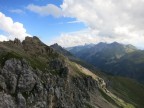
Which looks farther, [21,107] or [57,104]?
[57,104]

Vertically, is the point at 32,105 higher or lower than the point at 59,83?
lower

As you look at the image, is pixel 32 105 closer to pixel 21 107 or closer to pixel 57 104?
pixel 21 107

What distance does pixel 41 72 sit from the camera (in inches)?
6048

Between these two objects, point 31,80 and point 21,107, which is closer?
point 21,107

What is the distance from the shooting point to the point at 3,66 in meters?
135

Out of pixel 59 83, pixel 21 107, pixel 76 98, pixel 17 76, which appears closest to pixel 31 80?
pixel 17 76

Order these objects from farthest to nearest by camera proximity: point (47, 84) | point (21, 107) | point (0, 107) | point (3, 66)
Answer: point (47, 84)
point (3, 66)
point (21, 107)
point (0, 107)

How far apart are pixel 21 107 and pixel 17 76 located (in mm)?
17268

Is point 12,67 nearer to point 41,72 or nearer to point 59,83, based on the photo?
point 41,72

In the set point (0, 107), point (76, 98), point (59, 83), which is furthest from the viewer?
point (76, 98)

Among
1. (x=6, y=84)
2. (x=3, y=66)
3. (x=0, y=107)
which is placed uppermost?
(x=3, y=66)

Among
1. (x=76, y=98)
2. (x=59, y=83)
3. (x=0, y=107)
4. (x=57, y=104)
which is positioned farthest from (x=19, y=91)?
(x=76, y=98)

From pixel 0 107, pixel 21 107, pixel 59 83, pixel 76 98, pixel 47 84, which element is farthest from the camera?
pixel 76 98

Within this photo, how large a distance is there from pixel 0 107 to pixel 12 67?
24.6m
